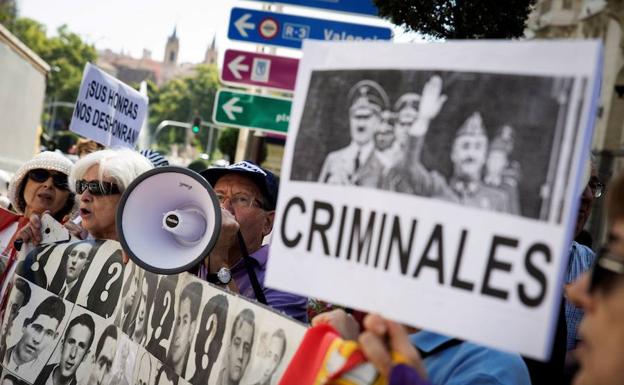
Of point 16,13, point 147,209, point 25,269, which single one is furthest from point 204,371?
point 16,13

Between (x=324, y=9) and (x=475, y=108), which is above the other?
(x=324, y=9)

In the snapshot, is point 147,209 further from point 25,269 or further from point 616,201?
point 616,201

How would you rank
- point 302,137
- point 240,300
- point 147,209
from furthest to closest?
point 147,209 → point 240,300 → point 302,137

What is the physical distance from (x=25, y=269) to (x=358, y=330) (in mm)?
Result: 1940

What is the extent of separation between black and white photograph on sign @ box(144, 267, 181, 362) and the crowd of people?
0.26ft

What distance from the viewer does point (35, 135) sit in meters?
22.5

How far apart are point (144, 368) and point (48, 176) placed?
6.10ft

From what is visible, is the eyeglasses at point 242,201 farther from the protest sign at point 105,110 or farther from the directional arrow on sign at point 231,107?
the directional arrow on sign at point 231,107

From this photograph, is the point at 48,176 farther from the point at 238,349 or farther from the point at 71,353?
the point at 238,349

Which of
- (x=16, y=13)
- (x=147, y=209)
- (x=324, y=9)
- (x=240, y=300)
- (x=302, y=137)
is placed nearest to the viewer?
(x=302, y=137)

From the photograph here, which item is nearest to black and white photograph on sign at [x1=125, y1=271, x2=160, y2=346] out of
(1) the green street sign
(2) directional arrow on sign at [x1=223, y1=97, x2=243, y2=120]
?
(1) the green street sign

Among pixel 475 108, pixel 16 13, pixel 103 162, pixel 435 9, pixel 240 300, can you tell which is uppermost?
pixel 16 13

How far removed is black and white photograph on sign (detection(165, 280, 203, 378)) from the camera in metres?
2.81

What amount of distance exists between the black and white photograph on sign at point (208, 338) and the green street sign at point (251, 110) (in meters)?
6.20
